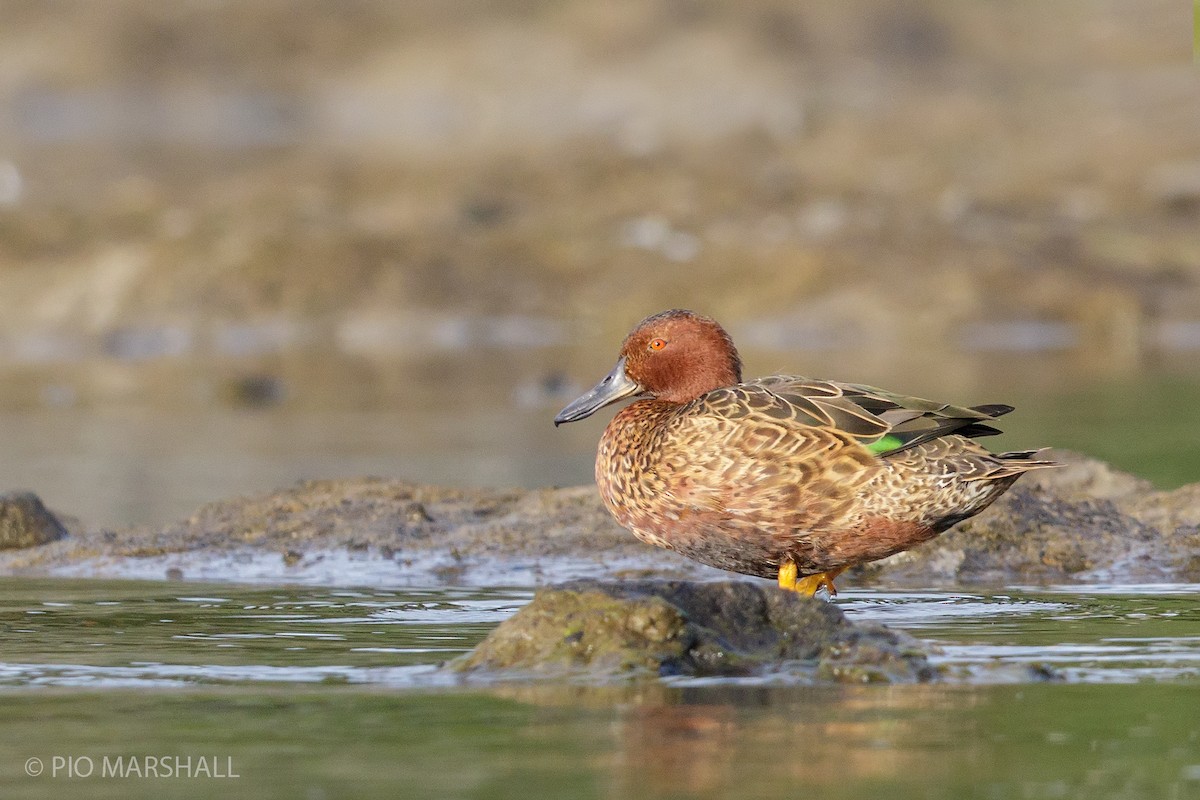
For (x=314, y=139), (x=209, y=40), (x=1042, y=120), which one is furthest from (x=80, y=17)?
(x=1042, y=120)

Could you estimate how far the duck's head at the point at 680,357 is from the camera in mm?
8984

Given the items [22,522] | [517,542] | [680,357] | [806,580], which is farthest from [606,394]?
[22,522]

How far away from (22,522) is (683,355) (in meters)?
3.99

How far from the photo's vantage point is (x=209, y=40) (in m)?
66.5

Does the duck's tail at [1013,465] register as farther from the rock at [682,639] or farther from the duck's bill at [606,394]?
the duck's bill at [606,394]

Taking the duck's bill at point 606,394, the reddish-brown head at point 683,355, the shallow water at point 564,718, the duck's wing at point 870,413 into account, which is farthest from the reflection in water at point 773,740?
the duck's bill at point 606,394

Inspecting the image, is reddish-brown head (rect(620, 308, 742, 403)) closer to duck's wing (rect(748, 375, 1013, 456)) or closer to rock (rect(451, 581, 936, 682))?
duck's wing (rect(748, 375, 1013, 456))

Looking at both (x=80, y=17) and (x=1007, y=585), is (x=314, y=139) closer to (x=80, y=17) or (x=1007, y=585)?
(x=80, y=17)

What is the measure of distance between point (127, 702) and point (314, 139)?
53.0 metres

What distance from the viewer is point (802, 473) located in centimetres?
826

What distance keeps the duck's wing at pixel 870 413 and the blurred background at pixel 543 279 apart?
5210mm

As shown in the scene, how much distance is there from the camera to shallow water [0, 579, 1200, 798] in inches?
220

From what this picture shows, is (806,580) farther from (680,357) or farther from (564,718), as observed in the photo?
(564,718)

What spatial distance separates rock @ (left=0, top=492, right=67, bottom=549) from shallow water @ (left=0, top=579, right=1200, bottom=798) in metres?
2.66
